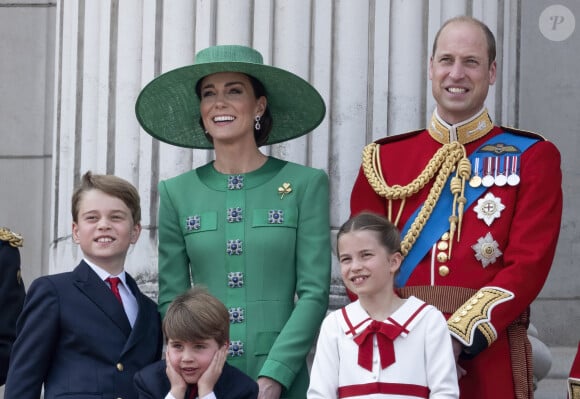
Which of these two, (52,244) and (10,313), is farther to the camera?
(52,244)

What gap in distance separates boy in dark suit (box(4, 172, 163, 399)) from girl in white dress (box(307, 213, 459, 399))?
689 mm

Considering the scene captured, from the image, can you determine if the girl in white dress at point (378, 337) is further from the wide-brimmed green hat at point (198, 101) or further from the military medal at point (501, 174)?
the wide-brimmed green hat at point (198, 101)

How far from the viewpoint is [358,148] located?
641cm

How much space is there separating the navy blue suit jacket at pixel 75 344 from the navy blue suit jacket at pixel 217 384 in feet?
0.46

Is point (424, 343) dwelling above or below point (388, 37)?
below

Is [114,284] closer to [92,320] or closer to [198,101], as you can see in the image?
[92,320]

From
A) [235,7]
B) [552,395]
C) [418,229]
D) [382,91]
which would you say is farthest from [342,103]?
[552,395]

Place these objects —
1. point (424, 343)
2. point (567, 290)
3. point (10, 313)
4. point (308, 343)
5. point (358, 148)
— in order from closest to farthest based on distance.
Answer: point (424, 343)
point (308, 343)
point (10, 313)
point (358, 148)
point (567, 290)

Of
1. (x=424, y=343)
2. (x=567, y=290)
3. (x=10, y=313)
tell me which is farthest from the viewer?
(x=567, y=290)

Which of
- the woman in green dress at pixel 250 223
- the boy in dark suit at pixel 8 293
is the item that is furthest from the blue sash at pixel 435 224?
the boy in dark suit at pixel 8 293

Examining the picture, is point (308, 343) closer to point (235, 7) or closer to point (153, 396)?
point (153, 396)

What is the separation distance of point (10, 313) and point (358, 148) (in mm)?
1490

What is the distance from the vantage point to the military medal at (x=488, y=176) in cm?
549

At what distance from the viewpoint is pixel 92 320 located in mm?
5453
